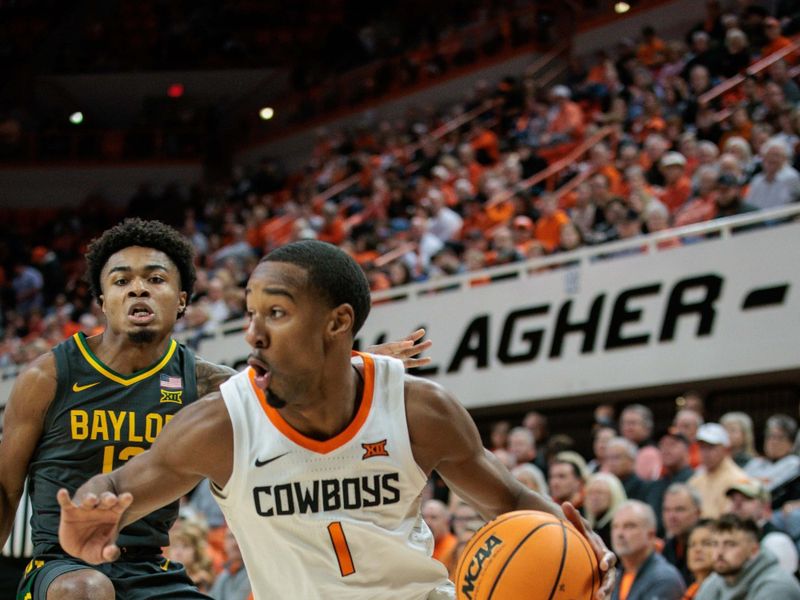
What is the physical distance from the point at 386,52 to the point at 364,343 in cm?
1142

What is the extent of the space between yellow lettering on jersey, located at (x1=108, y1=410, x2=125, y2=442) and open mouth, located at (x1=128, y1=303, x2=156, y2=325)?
0.34m

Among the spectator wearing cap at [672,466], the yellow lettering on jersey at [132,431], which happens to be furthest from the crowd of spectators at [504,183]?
the yellow lettering on jersey at [132,431]

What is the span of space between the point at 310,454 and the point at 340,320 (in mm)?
392

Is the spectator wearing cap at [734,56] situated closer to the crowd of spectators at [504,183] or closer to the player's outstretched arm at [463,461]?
the crowd of spectators at [504,183]

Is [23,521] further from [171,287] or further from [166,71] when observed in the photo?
[166,71]

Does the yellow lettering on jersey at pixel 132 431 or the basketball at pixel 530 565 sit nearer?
the basketball at pixel 530 565

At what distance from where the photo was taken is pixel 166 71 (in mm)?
27719

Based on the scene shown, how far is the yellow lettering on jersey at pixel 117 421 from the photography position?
188 inches

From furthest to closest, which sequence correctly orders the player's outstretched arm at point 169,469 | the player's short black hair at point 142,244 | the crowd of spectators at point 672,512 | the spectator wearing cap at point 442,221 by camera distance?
the spectator wearing cap at point 442,221
the crowd of spectators at point 672,512
the player's short black hair at point 142,244
the player's outstretched arm at point 169,469

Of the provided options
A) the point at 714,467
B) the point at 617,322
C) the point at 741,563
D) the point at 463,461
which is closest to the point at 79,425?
the point at 463,461

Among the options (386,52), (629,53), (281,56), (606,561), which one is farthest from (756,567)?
(281,56)

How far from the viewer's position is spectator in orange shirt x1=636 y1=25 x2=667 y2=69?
53.8 feet

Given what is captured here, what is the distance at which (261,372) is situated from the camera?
3.65 metres

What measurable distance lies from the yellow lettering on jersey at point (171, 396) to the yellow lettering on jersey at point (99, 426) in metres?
0.23
